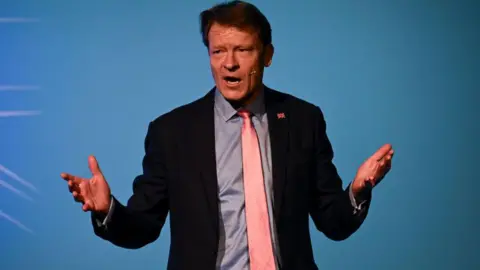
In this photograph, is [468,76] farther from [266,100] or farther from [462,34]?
[266,100]

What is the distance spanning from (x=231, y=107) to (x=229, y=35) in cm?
18

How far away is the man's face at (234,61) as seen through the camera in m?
Answer: 1.61

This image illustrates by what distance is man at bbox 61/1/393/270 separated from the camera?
1512mm

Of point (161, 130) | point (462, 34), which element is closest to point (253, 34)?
point (161, 130)

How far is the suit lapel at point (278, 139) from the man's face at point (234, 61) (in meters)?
0.07

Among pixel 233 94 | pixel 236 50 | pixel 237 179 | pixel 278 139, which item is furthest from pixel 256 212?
pixel 236 50

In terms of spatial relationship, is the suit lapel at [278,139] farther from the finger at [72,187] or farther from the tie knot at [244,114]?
the finger at [72,187]

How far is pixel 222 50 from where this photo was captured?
1622 mm

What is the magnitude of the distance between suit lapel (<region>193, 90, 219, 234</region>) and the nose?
4.4 inches

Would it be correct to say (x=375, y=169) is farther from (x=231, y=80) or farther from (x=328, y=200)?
(x=231, y=80)

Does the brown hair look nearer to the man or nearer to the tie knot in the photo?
the man

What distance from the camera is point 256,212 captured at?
151 cm

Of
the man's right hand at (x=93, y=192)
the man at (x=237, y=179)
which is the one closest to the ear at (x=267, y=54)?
the man at (x=237, y=179)

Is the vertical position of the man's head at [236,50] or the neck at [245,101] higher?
the man's head at [236,50]
